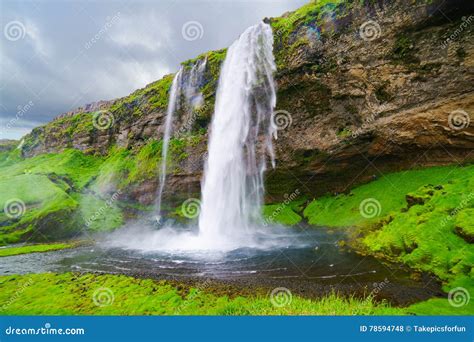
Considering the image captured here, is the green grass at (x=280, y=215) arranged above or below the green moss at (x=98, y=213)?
below

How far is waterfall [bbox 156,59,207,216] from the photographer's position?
135ft

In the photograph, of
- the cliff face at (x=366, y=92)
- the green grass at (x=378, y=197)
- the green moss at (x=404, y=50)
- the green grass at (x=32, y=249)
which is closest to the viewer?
the cliff face at (x=366, y=92)

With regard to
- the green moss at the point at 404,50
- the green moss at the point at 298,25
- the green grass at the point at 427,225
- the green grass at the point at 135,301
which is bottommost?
the green grass at the point at 135,301

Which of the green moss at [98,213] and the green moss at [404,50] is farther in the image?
the green moss at [98,213]

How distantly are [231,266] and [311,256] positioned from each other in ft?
16.0

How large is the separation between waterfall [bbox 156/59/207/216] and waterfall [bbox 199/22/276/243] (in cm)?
847

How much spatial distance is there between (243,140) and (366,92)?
1305 cm

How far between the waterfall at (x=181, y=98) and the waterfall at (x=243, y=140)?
847 cm

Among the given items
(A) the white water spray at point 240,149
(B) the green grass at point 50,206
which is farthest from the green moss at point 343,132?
(B) the green grass at point 50,206

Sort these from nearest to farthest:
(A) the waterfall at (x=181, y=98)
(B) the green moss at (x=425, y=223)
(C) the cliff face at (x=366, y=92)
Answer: (B) the green moss at (x=425, y=223)
(C) the cliff face at (x=366, y=92)
(A) the waterfall at (x=181, y=98)

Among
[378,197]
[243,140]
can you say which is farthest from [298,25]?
[378,197]

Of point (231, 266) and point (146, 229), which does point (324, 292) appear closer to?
point (231, 266)

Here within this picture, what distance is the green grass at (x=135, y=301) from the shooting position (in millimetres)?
8720

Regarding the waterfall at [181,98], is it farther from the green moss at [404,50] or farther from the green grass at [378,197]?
the green moss at [404,50]
